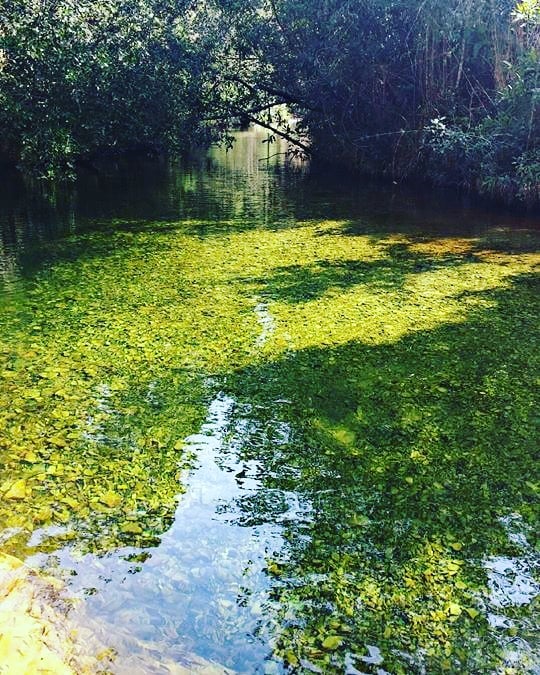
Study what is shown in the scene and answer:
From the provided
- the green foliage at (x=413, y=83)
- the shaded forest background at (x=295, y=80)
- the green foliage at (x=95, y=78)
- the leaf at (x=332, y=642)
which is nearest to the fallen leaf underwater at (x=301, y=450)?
the leaf at (x=332, y=642)

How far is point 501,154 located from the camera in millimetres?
8094

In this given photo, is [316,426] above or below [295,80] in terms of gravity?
below

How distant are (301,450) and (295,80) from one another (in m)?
10.6

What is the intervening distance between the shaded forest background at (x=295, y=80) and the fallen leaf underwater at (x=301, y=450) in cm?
401

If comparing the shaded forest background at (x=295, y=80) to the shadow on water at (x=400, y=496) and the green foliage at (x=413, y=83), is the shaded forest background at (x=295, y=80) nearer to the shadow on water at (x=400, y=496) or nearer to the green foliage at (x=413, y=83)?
the green foliage at (x=413, y=83)

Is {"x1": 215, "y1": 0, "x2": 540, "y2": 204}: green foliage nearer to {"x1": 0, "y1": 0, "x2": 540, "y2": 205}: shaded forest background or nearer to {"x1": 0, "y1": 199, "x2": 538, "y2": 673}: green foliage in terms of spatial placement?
{"x1": 0, "y1": 0, "x2": 540, "y2": 205}: shaded forest background

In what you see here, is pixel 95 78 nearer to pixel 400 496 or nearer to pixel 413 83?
pixel 413 83

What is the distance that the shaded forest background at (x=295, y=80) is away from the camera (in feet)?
27.1

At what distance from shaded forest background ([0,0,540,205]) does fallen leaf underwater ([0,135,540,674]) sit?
13.1ft

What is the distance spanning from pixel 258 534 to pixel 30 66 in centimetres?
905

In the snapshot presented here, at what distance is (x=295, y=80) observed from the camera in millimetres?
11922

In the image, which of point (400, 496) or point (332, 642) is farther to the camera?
point (400, 496)

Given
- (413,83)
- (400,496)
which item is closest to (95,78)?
(413,83)

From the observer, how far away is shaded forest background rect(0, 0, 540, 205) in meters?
8.26
